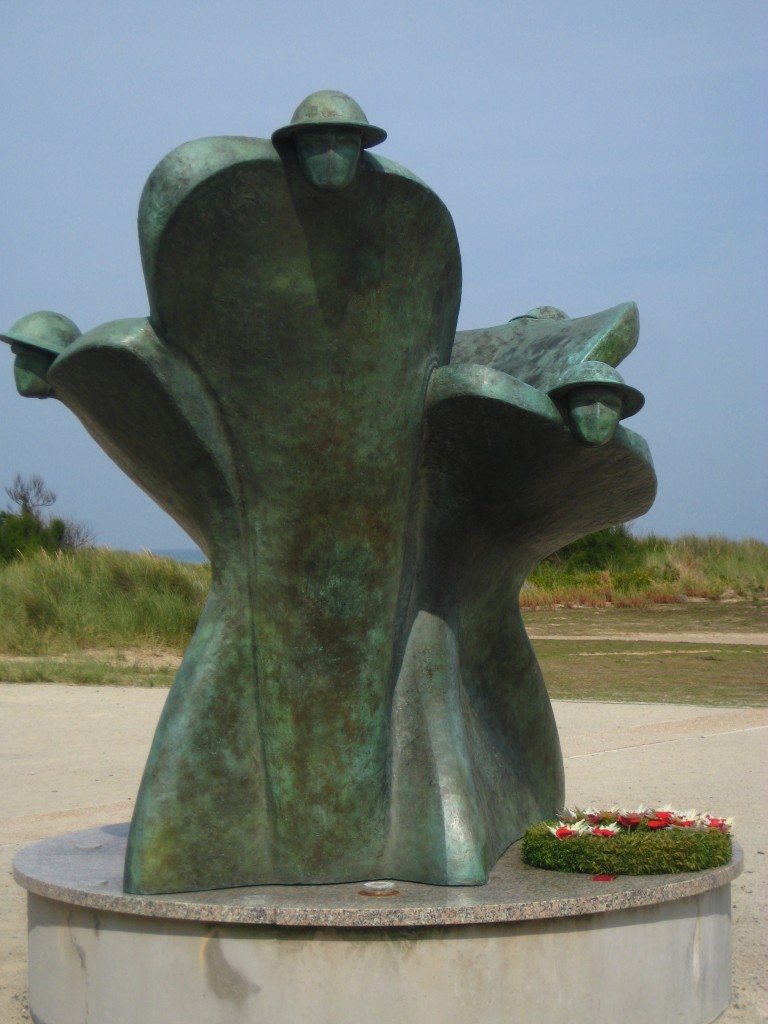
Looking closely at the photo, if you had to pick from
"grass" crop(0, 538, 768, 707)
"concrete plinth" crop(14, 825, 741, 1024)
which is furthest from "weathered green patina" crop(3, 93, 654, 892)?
"grass" crop(0, 538, 768, 707)

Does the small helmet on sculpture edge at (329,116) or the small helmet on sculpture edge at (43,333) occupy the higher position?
the small helmet on sculpture edge at (329,116)

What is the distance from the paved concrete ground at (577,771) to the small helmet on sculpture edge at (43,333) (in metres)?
2.67

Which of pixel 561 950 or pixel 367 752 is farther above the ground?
pixel 367 752

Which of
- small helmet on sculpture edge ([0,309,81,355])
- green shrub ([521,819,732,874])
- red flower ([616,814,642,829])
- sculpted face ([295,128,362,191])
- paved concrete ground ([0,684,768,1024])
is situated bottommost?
paved concrete ground ([0,684,768,1024])

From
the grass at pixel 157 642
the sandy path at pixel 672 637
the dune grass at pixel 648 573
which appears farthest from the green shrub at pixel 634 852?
the dune grass at pixel 648 573

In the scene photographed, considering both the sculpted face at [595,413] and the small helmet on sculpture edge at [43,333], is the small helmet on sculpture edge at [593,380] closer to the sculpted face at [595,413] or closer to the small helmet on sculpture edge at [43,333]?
the sculpted face at [595,413]

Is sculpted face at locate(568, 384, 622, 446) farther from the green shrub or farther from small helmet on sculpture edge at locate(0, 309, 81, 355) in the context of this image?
small helmet on sculpture edge at locate(0, 309, 81, 355)

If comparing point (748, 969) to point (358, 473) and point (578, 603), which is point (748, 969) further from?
point (578, 603)

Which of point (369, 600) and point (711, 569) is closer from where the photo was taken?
point (369, 600)

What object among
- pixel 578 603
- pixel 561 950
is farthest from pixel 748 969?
pixel 578 603

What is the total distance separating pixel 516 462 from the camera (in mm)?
5281

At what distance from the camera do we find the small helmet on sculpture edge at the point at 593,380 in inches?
195

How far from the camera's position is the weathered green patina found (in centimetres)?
482

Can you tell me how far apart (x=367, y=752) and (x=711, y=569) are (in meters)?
27.3
